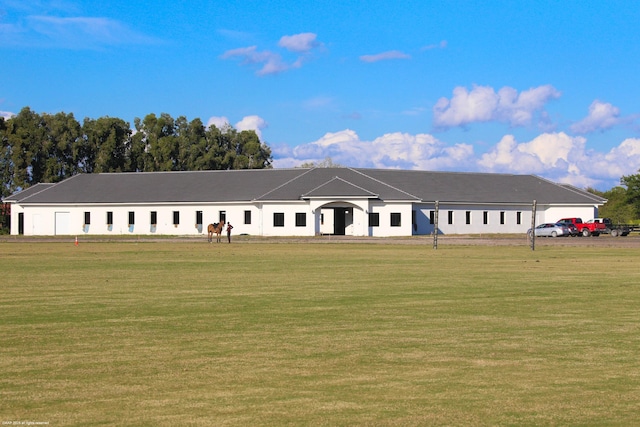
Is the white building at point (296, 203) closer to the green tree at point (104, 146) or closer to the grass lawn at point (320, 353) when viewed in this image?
the green tree at point (104, 146)

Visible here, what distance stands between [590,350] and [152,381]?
561 centimetres

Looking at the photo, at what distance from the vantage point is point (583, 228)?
241 feet

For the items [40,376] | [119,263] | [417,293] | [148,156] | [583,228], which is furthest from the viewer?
[148,156]

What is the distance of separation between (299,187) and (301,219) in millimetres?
4082

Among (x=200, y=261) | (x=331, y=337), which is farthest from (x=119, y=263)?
(x=331, y=337)

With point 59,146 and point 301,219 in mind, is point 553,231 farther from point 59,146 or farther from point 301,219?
point 59,146

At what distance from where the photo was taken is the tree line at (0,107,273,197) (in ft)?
342

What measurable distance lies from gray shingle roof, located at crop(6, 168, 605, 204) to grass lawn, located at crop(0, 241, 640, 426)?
179 feet

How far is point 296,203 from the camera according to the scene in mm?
75062

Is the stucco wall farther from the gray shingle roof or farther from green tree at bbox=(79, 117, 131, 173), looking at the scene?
green tree at bbox=(79, 117, 131, 173)

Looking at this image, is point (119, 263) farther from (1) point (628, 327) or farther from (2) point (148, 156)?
(2) point (148, 156)

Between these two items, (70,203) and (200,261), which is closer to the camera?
(200,261)

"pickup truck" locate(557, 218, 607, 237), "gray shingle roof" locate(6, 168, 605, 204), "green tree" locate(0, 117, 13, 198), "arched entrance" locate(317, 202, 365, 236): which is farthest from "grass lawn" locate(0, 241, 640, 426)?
"green tree" locate(0, 117, 13, 198)

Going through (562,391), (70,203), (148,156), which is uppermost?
(148,156)
